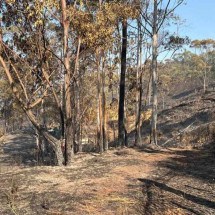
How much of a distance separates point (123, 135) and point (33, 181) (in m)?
10.5

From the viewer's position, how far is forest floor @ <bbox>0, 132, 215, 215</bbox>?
25.0 feet

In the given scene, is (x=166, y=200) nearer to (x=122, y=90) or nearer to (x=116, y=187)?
(x=116, y=187)

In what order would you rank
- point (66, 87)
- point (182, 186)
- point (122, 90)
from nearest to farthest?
point (182, 186), point (66, 87), point (122, 90)

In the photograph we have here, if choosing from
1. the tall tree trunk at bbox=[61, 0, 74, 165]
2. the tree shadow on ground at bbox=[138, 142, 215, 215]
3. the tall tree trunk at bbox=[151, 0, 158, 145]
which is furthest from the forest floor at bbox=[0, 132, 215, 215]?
the tall tree trunk at bbox=[151, 0, 158, 145]

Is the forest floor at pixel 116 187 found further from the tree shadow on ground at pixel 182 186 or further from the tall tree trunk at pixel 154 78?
the tall tree trunk at pixel 154 78

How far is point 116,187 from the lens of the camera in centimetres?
936

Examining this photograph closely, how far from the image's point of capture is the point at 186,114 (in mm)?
32062

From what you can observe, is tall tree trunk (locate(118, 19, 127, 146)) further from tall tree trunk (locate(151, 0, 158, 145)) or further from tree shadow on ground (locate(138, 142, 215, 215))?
tree shadow on ground (locate(138, 142, 215, 215))

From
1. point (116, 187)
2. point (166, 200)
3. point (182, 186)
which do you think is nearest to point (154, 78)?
point (182, 186)

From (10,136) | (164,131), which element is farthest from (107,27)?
(10,136)

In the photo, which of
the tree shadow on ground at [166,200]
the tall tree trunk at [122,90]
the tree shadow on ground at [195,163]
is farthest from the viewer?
the tall tree trunk at [122,90]

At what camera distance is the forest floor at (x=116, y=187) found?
300 inches

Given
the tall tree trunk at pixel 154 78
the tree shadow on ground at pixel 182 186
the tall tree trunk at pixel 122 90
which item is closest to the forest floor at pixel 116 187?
the tree shadow on ground at pixel 182 186

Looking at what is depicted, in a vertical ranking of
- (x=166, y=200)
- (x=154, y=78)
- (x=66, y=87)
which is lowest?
(x=166, y=200)
